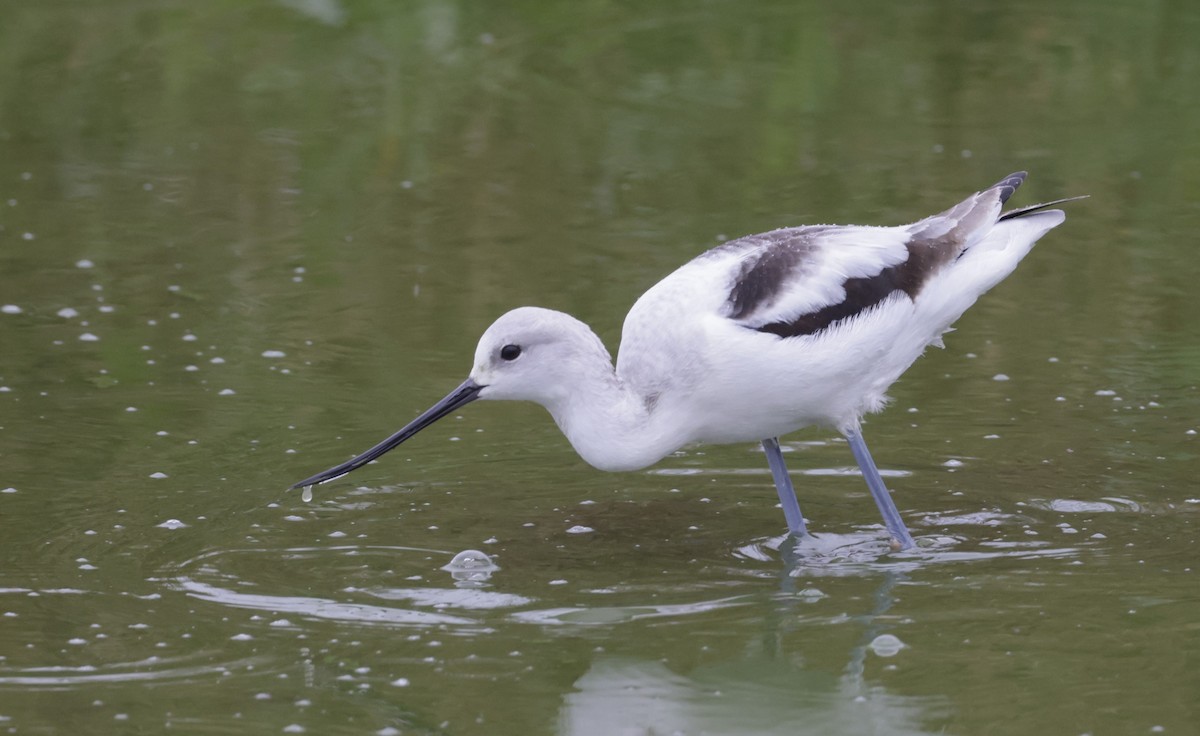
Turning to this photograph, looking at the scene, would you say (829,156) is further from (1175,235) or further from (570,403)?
(570,403)

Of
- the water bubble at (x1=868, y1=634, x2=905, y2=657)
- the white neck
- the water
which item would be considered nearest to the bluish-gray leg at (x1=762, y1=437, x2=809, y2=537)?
the water

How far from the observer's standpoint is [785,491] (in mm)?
6547

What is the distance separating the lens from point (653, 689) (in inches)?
205

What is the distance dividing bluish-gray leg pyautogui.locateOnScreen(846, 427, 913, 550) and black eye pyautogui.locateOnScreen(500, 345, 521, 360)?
126cm

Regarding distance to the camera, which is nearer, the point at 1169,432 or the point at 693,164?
the point at 1169,432

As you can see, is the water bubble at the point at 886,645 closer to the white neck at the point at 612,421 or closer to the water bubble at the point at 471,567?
the white neck at the point at 612,421

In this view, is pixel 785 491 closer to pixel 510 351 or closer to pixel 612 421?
pixel 612 421

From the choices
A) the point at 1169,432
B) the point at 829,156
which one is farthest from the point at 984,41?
the point at 1169,432

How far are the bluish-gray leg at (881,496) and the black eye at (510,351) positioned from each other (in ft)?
4.14

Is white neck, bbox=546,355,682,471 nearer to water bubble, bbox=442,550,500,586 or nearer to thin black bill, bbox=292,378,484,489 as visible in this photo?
thin black bill, bbox=292,378,484,489

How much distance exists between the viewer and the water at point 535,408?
5348 millimetres

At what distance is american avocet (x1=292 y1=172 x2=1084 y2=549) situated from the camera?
19.9 feet

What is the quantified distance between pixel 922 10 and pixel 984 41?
0.84 meters

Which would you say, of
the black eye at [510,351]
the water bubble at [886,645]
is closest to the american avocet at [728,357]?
the black eye at [510,351]
